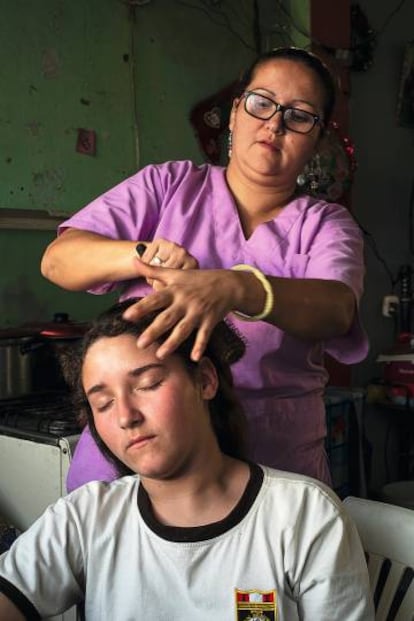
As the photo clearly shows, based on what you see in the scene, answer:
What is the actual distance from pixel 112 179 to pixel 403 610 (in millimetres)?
1781

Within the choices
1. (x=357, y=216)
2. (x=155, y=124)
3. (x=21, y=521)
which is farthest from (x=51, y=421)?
(x=357, y=216)

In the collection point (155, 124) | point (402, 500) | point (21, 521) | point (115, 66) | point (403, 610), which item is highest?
point (115, 66)

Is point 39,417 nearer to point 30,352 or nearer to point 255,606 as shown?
point 30,352

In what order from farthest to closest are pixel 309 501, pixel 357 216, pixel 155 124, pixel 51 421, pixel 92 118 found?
pixel 357 216 → pixel 155 124 → pixel 92 118 → pixel 51 421 → pixel 309 501

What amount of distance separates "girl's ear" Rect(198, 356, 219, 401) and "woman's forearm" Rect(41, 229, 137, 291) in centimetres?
16

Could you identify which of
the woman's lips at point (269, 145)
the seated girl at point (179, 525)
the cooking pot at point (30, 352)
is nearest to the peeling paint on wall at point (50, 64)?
the cooking pot at point (30, 352)

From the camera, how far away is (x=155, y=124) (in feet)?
8.59

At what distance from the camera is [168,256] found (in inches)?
36.3

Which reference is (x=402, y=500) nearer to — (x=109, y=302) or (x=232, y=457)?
(x=109, y=302)

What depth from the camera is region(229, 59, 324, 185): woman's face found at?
112 centimetres

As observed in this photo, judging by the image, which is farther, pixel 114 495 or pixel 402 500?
pixel 402 500

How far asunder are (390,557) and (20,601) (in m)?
0.55

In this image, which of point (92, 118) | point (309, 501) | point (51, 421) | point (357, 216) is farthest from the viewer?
point (357, 216)

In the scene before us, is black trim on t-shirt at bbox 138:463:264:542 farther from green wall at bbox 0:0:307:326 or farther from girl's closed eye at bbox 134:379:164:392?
green wall at bbox 0:0:307:326
